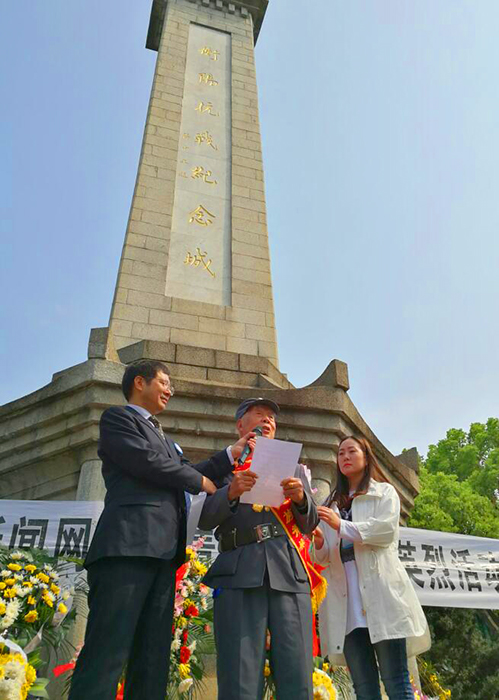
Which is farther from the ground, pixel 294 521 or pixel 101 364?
pixel 101 364

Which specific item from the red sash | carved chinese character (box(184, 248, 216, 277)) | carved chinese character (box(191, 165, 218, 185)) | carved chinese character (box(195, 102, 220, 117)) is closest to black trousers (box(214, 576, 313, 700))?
the red sash

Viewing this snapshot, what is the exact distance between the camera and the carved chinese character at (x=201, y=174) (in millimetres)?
7769

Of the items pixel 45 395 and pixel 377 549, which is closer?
pixel 377 549

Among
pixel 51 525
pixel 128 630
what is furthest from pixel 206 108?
pixel 128 630

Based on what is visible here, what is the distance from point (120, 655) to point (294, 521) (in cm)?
84

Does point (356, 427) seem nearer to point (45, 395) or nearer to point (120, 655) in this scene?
point (45, 395)

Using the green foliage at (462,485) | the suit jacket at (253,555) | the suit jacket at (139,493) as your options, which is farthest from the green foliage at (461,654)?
the suit jacket at (139,493)

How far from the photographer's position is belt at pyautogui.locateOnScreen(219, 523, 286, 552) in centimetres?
240

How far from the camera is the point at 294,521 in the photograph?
252cm

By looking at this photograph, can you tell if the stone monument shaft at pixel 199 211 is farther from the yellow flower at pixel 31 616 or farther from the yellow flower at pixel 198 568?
the yellow flower at pixel 31 616

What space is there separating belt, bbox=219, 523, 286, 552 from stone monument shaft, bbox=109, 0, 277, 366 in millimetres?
3904

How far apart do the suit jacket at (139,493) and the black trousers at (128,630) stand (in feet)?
0.20

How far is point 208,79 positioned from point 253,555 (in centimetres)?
825

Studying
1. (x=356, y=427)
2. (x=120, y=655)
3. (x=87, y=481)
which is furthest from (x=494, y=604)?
(x=120, y=655)
